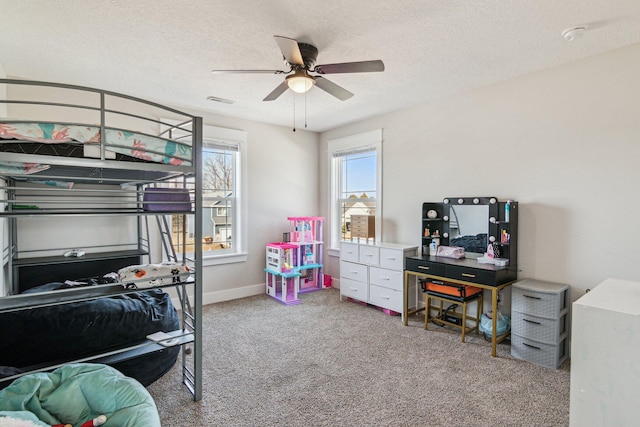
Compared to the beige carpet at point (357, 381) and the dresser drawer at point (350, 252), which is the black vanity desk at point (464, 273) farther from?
the dresser drawer at point (350, 252)

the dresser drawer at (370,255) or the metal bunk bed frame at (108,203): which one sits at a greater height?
the metal bunk bed frame at (108,203)

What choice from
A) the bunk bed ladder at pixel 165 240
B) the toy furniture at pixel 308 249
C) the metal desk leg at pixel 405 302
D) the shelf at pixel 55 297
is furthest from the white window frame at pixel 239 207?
the shelf at pixel 55 297

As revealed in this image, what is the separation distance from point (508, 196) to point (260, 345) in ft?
9.32

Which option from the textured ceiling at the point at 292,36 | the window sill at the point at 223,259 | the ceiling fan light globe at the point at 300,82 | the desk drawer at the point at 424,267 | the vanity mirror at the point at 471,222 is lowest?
the window sill at the point at 223,259

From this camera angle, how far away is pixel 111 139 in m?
1.70

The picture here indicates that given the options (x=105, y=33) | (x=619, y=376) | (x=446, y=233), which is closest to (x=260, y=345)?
(x=446, y=233)

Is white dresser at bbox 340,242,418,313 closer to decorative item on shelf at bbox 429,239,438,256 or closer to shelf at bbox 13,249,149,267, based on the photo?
decorative item on shelf at bbox 429,239,438,256

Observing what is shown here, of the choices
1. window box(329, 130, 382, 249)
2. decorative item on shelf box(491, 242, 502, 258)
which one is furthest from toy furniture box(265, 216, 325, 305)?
decorative item on shelf box(491, 242, 502, 258)

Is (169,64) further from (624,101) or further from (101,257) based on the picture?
(624,101)

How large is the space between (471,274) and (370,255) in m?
1.31

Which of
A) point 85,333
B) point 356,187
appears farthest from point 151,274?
point 356,187

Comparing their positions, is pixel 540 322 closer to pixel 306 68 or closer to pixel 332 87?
pixel 332 87

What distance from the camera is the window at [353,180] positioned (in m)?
4.52

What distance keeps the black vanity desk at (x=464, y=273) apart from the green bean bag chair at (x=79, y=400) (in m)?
2.67
